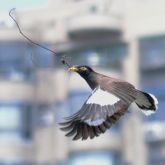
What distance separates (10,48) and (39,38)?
40.0 inches

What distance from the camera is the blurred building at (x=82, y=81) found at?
2952 centimetres

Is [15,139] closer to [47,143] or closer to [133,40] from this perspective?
[47,143]

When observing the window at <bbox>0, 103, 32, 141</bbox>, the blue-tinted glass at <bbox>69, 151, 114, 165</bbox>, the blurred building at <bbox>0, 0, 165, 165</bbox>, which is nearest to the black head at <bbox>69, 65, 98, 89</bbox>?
the blurred building at <bbox>0, 0, 165, 165</bbox>

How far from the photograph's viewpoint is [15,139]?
30766 mm

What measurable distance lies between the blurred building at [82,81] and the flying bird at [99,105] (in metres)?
24.4

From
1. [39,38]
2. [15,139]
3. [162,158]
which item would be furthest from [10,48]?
[162,158]

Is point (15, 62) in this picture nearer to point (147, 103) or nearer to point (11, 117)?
point (11, 117)

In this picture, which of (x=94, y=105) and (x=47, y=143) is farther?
(x=47, y=143)

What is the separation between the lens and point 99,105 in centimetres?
435

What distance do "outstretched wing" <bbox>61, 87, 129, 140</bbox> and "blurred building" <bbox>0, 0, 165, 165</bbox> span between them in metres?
24.5

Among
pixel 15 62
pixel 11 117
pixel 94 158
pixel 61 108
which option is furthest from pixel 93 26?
pixel 94 158

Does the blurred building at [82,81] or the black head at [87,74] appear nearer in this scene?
the black head at [87,74]

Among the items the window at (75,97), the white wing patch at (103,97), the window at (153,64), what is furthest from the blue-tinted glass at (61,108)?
the white wing patch at (103,97)

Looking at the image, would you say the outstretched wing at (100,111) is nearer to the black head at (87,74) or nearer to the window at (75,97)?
the black head at (87,74)
